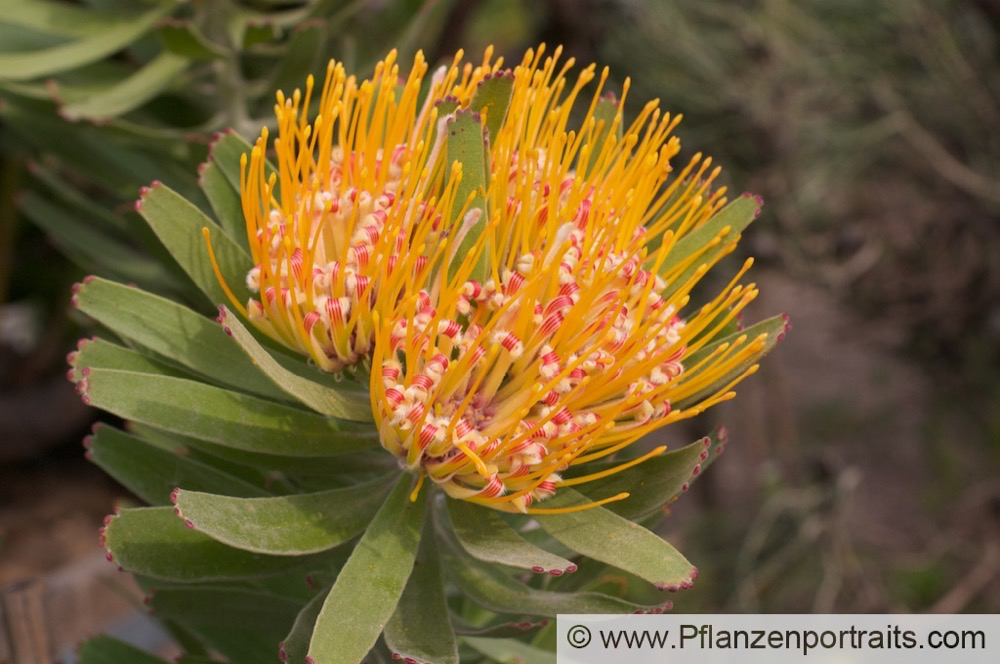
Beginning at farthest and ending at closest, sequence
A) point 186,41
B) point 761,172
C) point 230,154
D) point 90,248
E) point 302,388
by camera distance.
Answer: point 761,172 < point 90,248 < point 186,41 < point 230,154 < point 302,388

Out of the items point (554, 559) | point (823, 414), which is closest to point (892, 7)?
point (823, 414)

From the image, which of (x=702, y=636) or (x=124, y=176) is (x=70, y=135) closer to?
(x=124, y=176)

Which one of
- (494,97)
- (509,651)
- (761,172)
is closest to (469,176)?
(494,97)

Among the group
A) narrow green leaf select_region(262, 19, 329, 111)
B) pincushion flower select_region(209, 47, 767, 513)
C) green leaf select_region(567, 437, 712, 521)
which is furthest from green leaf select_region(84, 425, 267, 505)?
narrow green leaf select_region(262, 19, 329, 111)

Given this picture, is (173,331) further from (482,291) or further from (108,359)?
(482,291)

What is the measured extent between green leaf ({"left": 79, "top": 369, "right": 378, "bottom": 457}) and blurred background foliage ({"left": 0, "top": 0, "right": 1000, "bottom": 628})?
0.91 ft

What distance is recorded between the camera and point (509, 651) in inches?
23.2

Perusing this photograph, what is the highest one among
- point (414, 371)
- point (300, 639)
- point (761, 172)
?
point (761, 172)

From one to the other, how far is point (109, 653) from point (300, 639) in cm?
19

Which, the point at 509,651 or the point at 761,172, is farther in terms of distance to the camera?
the point at 761,172

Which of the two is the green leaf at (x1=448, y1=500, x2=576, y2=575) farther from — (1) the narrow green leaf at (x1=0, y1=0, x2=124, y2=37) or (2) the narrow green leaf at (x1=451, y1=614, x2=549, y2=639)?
(1) the narrow green leaf at (x1=0, y1=0, x2=124, y2=37)

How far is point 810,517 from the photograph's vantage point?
113 centimetres

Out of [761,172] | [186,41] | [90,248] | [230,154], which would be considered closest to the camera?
[230,154]

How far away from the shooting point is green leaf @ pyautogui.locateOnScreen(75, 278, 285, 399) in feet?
1.71
